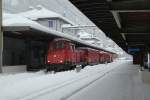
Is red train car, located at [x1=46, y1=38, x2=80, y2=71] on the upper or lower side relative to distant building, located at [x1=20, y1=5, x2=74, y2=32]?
lower

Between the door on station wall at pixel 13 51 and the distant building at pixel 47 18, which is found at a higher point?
the distant building at pixel 47 18

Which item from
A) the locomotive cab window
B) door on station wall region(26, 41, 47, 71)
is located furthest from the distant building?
the locomotive cab window

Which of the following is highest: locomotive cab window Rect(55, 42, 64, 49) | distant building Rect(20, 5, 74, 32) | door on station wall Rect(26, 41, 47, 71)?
distant building Rect(20, 5, 74, 32)

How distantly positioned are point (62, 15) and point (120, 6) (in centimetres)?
7815

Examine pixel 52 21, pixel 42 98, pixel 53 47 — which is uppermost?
pixel 52 21

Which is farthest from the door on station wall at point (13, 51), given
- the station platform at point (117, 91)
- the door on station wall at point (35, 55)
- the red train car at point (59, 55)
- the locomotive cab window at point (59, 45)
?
the station platform at point (117, 91)

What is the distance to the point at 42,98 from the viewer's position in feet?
49.6

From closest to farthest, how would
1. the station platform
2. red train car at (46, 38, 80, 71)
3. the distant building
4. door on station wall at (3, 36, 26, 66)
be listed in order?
the station platform
red train car at (46, 38, 80, 71)
door on station wall at (3, 36, 26, 66)
the distant building

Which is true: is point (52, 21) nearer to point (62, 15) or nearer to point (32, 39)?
point (62, 15)

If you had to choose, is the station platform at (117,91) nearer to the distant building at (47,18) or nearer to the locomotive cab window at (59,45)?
the locomotive cab window at (59,45)

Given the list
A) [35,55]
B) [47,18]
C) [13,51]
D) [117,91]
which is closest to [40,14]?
[47,18]

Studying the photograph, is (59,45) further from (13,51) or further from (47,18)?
(47,18)

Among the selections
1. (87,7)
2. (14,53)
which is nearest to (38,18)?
(14,53)

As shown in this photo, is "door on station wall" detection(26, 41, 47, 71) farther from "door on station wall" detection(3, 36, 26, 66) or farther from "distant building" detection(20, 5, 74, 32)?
"distant building" detection(20, 5, 74, 32)
